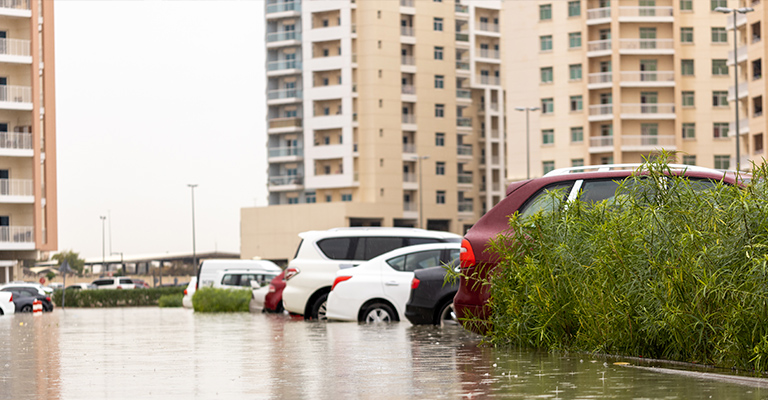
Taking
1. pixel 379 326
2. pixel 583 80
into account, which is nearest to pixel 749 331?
pixel 379 326

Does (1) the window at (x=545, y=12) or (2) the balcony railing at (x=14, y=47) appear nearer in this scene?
(2) the balcony railing at (x=14, y=47)

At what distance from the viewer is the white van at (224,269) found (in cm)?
4238

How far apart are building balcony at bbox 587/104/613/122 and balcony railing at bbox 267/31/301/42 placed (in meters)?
29.4

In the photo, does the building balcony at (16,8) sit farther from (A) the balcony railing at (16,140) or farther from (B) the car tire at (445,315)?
(B) the car tire at (445,315)

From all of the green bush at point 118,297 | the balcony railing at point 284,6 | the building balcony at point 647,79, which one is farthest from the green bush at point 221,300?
the balcony railing at point 284,6

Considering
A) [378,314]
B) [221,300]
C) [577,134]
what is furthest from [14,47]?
[378,314]

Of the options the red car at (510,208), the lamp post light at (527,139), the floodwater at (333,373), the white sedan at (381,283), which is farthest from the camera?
the lamp post light at (527,139)

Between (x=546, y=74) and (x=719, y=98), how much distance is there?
15.1 m

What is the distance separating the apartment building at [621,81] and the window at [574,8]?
0.10 metres

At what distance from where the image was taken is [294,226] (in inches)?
3991

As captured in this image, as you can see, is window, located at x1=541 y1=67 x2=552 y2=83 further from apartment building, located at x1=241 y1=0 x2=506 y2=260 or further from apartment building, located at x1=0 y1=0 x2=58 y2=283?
apartment building, located at x1=0 y1=0 x2=58 y2=283

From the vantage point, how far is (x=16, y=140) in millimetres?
69562

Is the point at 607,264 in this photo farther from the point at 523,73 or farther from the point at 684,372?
the point at 523,73

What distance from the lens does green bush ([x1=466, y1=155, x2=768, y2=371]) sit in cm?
802
